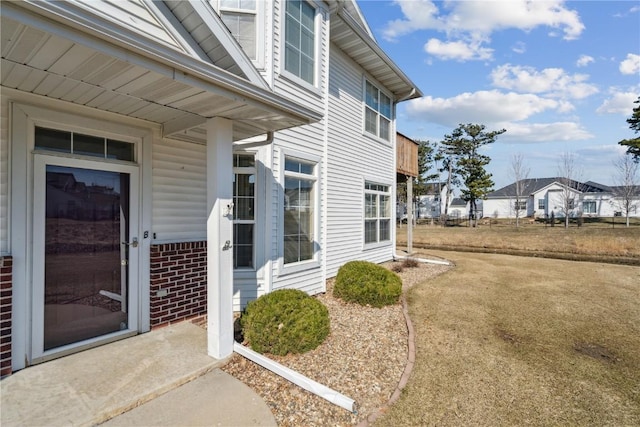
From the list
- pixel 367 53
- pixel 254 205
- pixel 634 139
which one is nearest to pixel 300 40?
pixel 367 53

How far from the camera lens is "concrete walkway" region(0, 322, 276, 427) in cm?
246

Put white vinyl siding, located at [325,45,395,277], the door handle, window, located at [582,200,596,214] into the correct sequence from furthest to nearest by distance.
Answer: window, located at [582,200,596,214]
white vinyl siding, located at [325,45,395,277]
the door handle

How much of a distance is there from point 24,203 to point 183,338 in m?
2.20

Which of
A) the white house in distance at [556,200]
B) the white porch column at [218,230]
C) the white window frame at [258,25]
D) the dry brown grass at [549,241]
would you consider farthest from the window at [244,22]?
the white house in distance at [556,200]

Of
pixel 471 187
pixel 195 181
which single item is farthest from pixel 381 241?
pixel 471 187

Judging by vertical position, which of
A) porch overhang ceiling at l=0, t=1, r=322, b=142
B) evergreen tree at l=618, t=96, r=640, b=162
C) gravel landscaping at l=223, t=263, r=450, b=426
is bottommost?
gravel landscaping at l=223, t=263, r=450, b=426

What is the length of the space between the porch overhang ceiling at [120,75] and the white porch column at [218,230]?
288mm

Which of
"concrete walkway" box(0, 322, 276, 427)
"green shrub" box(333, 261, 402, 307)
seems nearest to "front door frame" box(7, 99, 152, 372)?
"concrete walkway" box(0, 322, 276, 427)

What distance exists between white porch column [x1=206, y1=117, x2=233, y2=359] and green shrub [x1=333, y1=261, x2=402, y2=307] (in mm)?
2803

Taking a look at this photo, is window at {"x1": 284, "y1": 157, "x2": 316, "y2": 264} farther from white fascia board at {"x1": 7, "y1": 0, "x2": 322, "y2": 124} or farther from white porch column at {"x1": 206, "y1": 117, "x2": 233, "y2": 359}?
white fascia board at {"x1": 7, "y1": 0, "x2": 322, "y2": 124}

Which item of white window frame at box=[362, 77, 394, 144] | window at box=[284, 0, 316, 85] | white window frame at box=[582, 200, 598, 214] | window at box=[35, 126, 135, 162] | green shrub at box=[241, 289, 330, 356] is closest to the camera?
window at box=[35, 126, 135, 162]

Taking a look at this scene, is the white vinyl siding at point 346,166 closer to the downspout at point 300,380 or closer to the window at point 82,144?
the downspout at point 300,380

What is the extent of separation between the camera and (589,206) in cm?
3509

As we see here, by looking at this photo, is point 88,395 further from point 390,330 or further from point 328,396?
point 390,330
